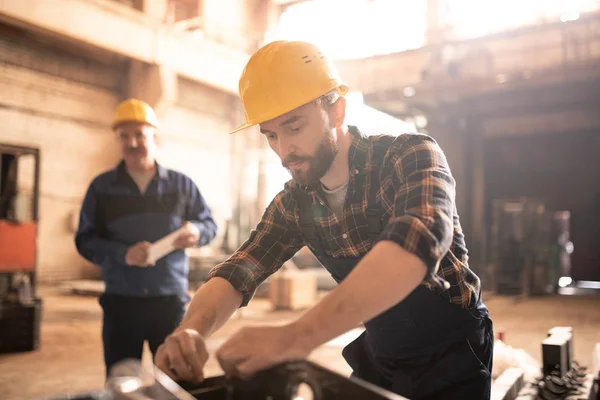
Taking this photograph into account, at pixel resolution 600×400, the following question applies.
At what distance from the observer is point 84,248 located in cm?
315

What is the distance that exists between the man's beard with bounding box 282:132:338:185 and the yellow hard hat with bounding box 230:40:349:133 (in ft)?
0.42

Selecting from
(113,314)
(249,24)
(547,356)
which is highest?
(249,24)

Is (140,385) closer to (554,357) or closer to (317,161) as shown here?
(317,161)

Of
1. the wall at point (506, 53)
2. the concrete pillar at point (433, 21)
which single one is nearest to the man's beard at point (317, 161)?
the wall at point (506, 53)

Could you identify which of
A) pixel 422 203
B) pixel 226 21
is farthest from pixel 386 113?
pixel 422 203

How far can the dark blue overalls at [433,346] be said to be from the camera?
1509 millimetres

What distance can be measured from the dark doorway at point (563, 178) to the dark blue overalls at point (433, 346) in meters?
11.1

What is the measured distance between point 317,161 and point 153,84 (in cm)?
1161

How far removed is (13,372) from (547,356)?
4488 millimetres

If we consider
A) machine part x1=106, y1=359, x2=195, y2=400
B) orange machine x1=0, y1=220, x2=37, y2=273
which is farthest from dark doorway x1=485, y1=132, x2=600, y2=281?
machine part x1=106, y1=359, x2=195, y2=400

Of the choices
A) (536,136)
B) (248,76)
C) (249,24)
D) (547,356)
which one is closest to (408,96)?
(536,136)

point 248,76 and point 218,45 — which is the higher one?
point 218,45

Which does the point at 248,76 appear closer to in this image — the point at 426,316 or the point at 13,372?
the point at 426,316

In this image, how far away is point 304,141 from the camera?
1.52m
